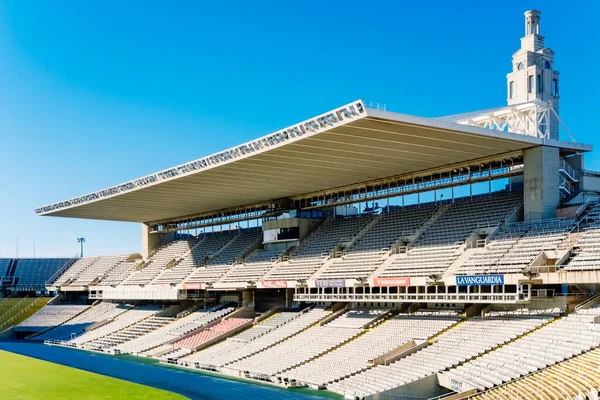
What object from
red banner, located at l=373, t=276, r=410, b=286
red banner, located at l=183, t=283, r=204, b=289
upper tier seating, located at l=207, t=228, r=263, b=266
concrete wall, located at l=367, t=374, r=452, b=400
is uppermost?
upper tier seating, located at l=207, t=228, r=263, b=266

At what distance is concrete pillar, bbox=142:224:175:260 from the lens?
75.0 metres

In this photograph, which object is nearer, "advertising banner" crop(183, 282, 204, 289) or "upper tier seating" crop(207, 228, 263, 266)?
"advertising banner" crop(183, 282, 204, 289)

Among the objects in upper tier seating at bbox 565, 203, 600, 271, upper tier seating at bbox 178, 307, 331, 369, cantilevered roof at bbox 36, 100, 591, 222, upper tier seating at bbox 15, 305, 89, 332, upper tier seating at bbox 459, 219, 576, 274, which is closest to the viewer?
upper tier seating at bbox 565, 203, 600, 271

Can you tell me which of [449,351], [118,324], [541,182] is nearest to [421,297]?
[449,351]

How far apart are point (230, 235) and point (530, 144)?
34690 millimetres

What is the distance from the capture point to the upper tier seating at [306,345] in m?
38.8

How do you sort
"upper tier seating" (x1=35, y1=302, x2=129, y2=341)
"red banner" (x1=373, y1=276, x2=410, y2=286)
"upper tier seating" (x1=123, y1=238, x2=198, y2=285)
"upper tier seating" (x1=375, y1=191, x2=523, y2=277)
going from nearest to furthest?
"red banner" (x1=373, y1=276, x2=410, y2=286) < "upper tier seating" (x1=375, y1=191, x2=523, y2=277) < "upper tier seating" (x1=35, y1=302, x2=129, y2=341) < "upper tier seating" (x1=123, y1=238, x2=198, y2=285)

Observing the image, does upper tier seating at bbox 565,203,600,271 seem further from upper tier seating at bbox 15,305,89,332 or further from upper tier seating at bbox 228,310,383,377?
upper tier seating at bbox 15,305,89,332

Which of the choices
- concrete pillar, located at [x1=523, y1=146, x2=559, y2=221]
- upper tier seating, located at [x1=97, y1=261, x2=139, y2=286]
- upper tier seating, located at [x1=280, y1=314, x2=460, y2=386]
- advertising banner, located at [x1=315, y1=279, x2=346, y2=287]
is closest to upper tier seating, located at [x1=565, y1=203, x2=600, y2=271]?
concrete pillar, located at [x1=523, y1=146, x2=559, y2=221]

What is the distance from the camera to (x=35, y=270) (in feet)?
267

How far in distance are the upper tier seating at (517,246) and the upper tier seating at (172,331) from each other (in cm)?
2398

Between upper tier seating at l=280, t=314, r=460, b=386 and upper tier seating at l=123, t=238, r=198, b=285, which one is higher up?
upper tier seating at l=123, t=238, r=198, b=285

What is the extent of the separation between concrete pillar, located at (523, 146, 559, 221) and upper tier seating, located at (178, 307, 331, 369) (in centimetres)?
1494

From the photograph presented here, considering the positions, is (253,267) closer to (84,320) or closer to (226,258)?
(226,258)
